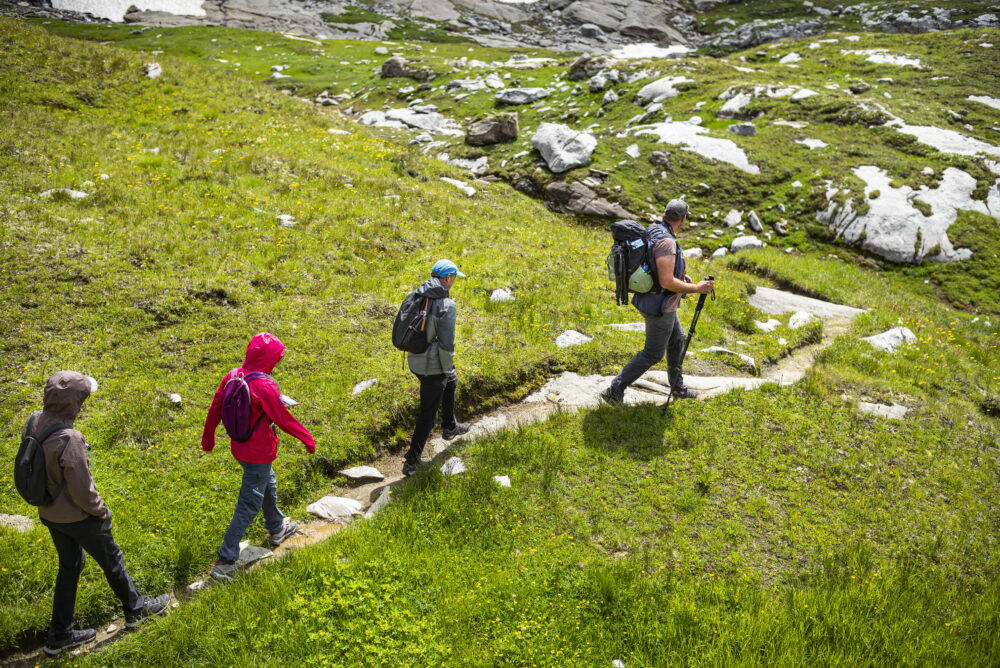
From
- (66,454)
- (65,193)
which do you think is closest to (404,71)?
(65,193)

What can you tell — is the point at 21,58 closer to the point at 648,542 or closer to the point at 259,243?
the point at 259,243

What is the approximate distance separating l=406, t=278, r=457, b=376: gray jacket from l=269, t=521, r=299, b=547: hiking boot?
2915 mm

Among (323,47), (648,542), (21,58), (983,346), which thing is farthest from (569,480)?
(323,47)

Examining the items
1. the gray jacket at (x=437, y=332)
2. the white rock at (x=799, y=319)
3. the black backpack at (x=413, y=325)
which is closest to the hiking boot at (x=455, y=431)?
the gray jacket at (x=437, y=332)

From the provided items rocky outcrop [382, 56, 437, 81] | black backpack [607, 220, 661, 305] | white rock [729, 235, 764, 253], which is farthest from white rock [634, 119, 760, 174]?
rocky outcrop [382, 56, 437, 81]

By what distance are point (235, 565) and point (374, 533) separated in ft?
6.06

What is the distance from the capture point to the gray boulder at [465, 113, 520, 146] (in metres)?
30.3

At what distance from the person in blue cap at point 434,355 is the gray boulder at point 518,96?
34587 millimetres

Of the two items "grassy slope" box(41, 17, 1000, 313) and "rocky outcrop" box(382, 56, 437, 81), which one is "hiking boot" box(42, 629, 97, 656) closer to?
"grassy slope" box(41, 17, 1000, 313)

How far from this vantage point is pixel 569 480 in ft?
27.1

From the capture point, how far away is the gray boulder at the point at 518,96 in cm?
3825

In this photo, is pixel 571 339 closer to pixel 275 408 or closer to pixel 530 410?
pixel 530 410

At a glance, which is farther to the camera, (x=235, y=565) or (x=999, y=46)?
(x=999, y=46)

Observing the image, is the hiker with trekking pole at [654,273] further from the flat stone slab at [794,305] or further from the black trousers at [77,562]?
the black trousers at [77,562]
